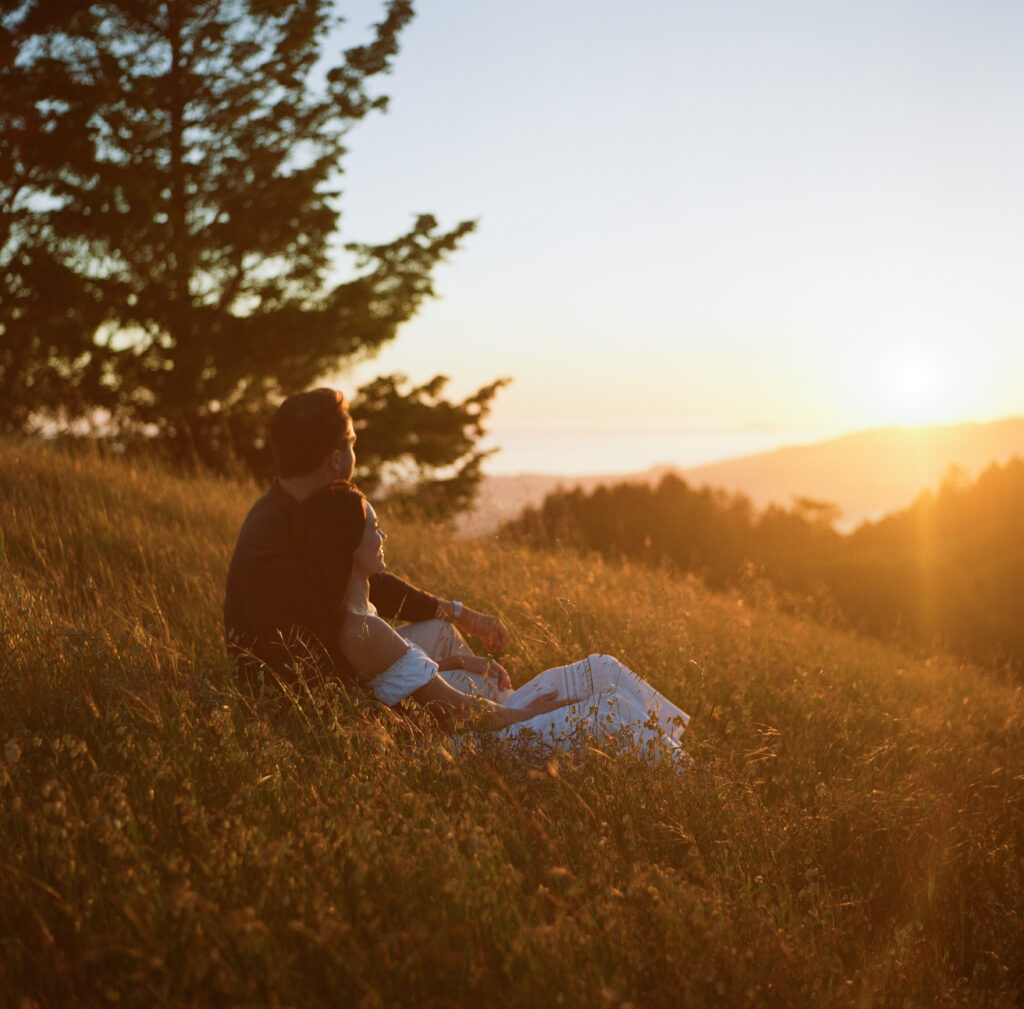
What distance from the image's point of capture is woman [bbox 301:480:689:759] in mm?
2889

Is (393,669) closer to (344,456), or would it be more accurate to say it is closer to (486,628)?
(486,628)

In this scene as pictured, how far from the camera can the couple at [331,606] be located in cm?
291

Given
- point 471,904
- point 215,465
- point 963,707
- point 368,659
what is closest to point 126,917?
point 471,904

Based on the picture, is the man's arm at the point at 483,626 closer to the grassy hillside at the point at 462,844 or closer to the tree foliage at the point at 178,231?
the grassy hillside at the point at 462,844

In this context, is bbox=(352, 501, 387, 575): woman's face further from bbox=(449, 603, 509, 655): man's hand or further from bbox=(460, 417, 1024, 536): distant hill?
bbox=(460, 417, 1024, 536): distant hill

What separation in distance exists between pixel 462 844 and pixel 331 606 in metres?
1.09

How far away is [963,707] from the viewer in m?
5.01

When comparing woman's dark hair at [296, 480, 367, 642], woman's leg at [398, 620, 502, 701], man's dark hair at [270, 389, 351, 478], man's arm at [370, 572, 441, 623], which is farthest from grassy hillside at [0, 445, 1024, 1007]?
man's dark hair at [270, 389, 351, 478]

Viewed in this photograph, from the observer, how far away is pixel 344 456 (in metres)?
3.09

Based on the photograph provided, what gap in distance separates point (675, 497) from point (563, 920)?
1212 centimetres

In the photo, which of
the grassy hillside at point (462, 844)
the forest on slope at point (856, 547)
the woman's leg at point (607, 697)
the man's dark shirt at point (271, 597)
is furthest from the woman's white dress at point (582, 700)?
the forest on slope at point (856, 547)

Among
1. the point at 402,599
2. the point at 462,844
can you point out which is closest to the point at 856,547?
the point at 402,599

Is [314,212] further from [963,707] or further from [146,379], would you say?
[963,707]

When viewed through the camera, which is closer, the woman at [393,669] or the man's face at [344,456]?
the woman at [393,669]
